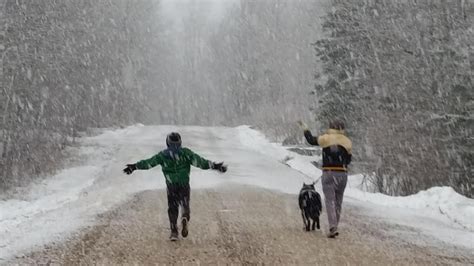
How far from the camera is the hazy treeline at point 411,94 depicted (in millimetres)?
17094

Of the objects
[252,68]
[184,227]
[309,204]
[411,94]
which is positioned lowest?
[184,227]

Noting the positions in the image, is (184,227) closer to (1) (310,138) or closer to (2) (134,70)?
(1) (310,138)

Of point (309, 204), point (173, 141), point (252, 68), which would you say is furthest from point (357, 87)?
point (252, 68)

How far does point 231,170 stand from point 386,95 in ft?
21.1

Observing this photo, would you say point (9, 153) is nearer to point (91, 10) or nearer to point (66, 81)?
point (66, 81)

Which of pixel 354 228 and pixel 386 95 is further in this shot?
pixel 386 95

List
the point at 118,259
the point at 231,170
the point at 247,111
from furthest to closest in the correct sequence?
the point at 247,111 < the point at 231,170 < the point at 118,259

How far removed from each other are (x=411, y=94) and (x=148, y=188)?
27.8ft

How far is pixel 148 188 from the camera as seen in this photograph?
59.3 feet

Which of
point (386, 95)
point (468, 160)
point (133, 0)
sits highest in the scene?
point (133, 0)

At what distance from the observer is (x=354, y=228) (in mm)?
11711

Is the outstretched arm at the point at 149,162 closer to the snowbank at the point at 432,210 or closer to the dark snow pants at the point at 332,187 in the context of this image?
the dark snow pants at the point at 332,187

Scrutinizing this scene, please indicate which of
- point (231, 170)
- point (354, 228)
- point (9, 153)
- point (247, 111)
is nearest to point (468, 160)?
point (354, 228)

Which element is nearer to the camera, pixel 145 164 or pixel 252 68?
pixel 145 164
